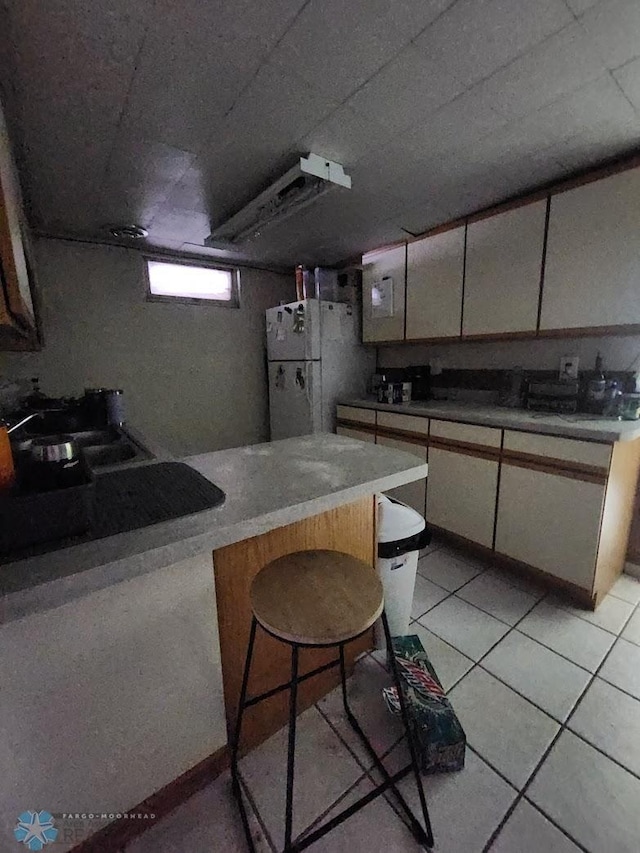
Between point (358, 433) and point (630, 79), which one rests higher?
point (630, 79)

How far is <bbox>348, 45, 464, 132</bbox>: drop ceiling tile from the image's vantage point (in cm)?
113

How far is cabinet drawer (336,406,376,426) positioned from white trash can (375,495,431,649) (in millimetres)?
1409

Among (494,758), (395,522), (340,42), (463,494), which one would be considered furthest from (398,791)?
(340,42)

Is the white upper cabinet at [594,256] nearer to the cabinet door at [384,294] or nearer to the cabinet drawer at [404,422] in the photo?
the cabinet drawer at [404,422]

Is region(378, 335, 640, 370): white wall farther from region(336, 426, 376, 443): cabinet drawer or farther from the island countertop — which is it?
the island countertop

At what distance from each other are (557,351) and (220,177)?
7.59 feet

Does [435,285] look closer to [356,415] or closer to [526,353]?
[526,353]

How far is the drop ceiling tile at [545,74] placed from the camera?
1056mm

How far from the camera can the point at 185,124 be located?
4.56ft

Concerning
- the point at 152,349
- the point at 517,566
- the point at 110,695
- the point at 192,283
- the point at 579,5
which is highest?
the point at 579,5

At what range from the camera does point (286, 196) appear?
196cm

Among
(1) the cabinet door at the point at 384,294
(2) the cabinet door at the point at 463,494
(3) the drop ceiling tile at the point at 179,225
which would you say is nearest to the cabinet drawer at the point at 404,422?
(2) the cabinet door at the point at 463,494

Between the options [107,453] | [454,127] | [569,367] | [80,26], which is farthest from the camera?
[569,367]

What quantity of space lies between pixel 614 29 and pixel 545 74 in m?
0.19
